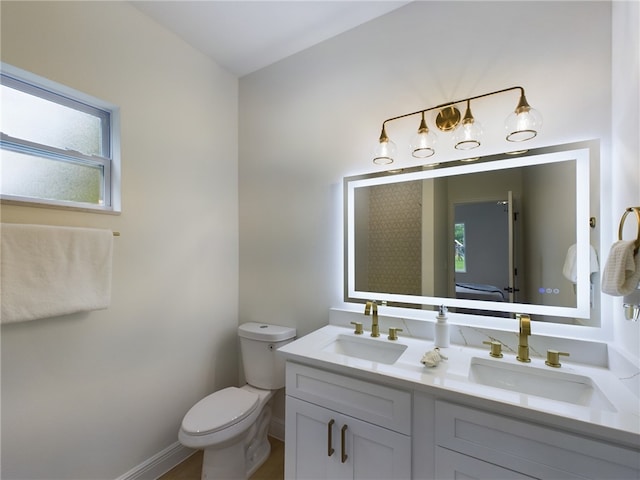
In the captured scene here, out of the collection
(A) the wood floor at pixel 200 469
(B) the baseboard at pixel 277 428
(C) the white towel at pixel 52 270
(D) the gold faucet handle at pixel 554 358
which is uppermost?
(C) the white towel at pixel 52 270

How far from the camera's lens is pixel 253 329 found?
73.9 inches

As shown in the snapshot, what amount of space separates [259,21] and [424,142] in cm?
123

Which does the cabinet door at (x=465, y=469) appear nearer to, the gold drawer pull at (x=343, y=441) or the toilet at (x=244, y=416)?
the gold drawer pull at (x=343, y=441)

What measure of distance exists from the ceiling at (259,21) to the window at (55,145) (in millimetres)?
690

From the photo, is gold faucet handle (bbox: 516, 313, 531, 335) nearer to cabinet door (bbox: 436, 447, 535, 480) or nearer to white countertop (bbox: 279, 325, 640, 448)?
white countertop (bbox: 279, 325, 640, 448)

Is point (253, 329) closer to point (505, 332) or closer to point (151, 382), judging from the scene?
point (151, 382)

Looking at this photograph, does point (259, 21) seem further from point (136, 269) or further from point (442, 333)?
point (442, 333)

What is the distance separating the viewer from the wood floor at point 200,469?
163cm

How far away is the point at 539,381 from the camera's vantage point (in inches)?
42.0

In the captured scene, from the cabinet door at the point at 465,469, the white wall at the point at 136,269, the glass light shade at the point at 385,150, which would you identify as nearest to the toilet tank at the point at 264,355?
the white wall at the point at 136,269

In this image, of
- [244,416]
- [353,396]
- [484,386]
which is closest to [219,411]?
[244,416]

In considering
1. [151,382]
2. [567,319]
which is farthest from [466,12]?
[151,382]

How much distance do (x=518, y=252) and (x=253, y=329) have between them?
1.57 metres

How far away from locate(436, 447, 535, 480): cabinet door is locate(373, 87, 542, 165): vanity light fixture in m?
1.23
